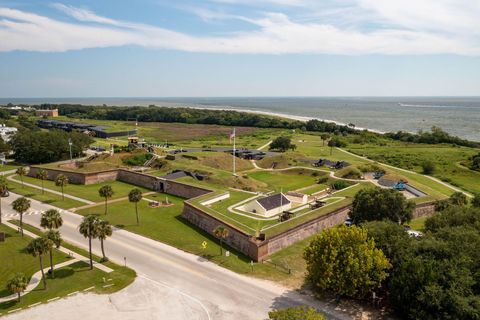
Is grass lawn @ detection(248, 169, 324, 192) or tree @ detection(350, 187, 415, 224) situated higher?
tree @ detection(350, 187, 415, 224)

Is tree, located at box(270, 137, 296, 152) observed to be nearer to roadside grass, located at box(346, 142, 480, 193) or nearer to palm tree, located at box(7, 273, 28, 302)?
roadside grass, located at box(346, 142, 480, 193)

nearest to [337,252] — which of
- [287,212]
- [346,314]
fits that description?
[346,314]

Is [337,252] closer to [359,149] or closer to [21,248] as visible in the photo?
[21,248]

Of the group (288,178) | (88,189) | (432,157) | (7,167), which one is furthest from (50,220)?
(432,157)

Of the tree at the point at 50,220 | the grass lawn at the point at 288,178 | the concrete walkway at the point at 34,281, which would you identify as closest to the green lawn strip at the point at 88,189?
the tree at the point at 50,220

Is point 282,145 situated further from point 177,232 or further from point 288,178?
point 177,232

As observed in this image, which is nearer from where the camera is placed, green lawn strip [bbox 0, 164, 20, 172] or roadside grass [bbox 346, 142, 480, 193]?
roadside grass [bbox 346, 142, 480, 193]

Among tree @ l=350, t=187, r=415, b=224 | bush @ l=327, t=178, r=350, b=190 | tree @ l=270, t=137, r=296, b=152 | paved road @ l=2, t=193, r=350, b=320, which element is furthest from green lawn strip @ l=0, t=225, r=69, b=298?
tree @ l=270, t=137, r=296, b=152
